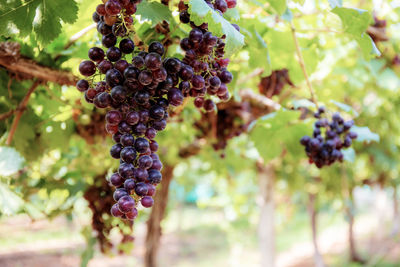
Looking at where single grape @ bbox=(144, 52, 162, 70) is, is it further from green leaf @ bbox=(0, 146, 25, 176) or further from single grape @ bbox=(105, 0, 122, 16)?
green leaf @ bbox=(0, 146, 25, 176)

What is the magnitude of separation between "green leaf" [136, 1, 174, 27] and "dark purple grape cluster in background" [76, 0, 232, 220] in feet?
0.12

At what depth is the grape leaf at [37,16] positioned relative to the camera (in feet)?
3.39

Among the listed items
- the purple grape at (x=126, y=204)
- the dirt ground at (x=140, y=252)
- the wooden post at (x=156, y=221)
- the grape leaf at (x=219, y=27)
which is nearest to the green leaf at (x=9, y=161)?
the purple grape at (x=126, y=204)

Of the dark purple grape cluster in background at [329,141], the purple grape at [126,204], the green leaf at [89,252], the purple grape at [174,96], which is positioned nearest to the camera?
the purple grape at [126,204]

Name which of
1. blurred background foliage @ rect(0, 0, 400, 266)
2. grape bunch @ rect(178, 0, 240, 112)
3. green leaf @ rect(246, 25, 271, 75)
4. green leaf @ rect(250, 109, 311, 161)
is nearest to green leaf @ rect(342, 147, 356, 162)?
blurred background foliage @ rect(0, 0, 400, 266)

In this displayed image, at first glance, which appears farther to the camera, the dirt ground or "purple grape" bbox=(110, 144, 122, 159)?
the dirt ground

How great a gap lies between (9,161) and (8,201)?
181 mm

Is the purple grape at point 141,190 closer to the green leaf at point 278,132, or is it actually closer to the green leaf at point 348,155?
the green leaf at point 278,132

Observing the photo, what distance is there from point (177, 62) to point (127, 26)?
0.17 meters

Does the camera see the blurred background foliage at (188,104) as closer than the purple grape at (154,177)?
No

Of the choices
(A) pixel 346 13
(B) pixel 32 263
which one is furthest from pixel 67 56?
(B) pixel 32 263

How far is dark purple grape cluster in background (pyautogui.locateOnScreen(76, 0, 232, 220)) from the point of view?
0.86 metres

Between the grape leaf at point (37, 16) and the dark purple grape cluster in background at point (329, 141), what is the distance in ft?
3.75

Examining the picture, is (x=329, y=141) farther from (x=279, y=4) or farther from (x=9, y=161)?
(x=9, y=161)
